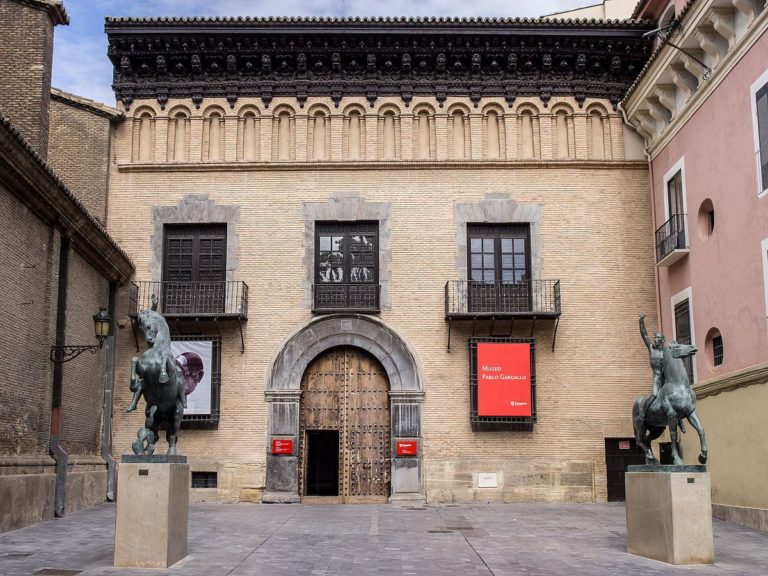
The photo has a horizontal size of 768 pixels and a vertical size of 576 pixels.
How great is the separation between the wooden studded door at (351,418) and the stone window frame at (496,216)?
10.8 feet

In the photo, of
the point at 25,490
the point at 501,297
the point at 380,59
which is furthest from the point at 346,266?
→ the point at 25,490

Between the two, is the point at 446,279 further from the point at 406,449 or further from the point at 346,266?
the point at 406,449

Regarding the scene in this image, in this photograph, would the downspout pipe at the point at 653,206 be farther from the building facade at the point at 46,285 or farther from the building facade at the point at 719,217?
Result: the building facade at the point at 46,285

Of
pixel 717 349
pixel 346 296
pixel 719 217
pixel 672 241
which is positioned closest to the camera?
pixel 719 217

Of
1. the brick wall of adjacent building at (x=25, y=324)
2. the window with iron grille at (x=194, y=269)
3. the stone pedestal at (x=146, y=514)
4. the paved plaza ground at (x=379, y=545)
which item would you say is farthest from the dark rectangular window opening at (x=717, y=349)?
the brick wall of adjacent building at (x=25, y=324)

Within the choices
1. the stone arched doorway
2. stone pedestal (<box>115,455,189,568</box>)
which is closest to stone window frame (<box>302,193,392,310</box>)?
the stone arched doorway

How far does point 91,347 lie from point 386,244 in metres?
7.13

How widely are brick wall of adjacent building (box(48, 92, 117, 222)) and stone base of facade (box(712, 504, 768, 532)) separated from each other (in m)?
14.0

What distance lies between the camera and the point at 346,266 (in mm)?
19656

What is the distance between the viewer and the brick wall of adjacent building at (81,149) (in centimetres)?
1975

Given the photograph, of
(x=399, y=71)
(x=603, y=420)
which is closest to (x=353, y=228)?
(x=399, y=71)

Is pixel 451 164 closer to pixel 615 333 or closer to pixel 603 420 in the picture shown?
pixel 615 333

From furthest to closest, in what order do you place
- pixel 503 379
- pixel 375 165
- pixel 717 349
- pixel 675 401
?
1. pixel 375 165
2. pixel 503 379
3. pixel 717 349
4. pixel 675 401

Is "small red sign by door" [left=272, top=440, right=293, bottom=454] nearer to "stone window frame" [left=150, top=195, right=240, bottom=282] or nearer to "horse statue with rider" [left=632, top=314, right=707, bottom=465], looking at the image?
"stone window frame" [left=150, top=195, right=240, bottom=282]
